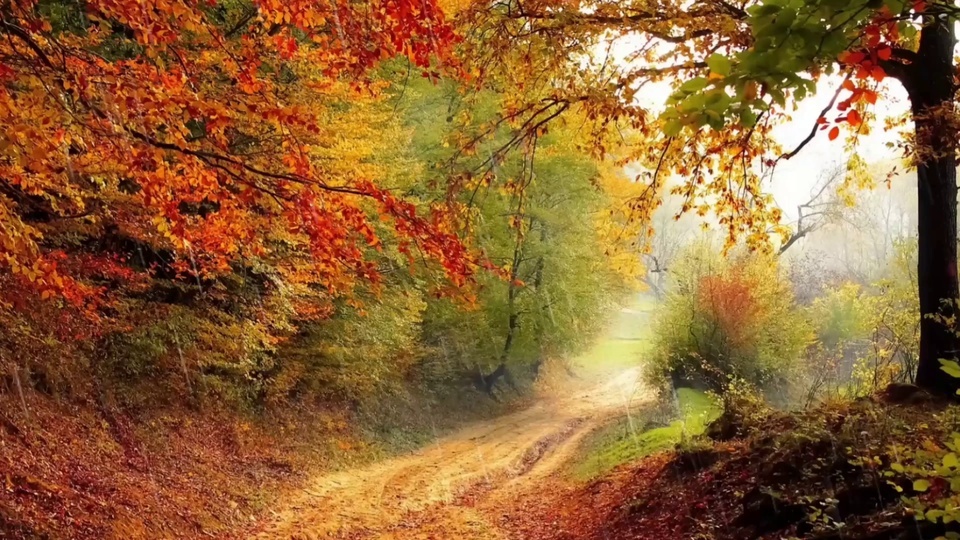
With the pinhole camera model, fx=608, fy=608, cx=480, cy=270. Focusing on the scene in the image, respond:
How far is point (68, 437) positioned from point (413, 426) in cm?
947

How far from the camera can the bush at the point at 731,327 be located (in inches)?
645

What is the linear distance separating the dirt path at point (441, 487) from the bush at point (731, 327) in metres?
3.40

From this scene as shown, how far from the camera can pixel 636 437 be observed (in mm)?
13711

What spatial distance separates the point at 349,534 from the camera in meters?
8.64

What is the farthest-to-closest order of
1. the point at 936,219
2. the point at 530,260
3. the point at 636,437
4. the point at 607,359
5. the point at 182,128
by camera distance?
the point at 607,359 → the point at 530,260 → the point at 636,437 → the point at 936,219 → the point at 182,128

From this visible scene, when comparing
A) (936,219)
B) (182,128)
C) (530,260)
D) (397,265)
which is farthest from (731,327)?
(182,128)

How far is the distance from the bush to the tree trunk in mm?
9290

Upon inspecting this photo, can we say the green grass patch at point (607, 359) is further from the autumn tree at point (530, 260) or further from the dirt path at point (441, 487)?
the dirt path at point (441, 487)

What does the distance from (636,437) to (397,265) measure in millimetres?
6658

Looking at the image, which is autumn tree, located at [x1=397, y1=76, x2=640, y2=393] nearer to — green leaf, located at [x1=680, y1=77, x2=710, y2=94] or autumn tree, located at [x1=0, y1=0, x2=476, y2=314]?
autumn tree, located at [x1=0, y1=0, x2=476, y2=314]

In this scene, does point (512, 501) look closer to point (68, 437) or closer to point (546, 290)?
point (68, 437)

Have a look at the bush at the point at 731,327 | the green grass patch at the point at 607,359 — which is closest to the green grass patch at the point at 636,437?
the bush at the point at 731,327

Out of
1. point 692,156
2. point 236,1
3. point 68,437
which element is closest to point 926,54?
point 692,156

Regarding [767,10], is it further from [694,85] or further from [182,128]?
[182,128]
